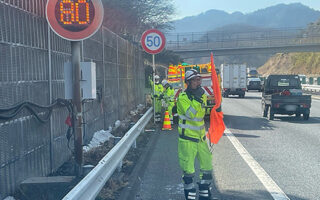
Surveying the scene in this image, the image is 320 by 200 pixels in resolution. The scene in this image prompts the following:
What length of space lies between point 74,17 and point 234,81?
30621 millimetres

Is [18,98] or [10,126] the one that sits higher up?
[18,98]

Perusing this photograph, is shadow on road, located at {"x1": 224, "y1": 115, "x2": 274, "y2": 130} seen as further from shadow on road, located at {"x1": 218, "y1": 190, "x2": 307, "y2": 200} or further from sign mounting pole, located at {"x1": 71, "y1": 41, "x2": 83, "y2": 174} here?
sign mounting pole, located at {"x1": 71, "y1": 41, "x2": 83, "y2": 174}

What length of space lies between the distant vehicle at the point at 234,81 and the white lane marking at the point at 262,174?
80.5 ft

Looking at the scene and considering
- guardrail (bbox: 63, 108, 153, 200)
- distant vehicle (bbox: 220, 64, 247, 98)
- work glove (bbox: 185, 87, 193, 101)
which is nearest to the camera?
guardrail (bbox: 63, 108, 153, 200)

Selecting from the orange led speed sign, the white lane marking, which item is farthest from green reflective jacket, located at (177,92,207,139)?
the orange led speed sign

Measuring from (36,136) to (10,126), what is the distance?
924 mm

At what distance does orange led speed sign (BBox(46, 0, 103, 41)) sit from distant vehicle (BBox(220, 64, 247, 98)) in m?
29.5

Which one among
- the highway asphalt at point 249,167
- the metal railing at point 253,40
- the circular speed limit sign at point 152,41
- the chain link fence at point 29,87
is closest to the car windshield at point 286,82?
the highway asphalt at point 249,167

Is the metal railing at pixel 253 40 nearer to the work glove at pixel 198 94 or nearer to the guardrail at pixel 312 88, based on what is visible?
the guardrail at pixel 312 88

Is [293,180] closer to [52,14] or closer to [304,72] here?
[52,14]

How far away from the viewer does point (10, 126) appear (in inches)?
205

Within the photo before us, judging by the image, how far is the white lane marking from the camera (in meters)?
5.94

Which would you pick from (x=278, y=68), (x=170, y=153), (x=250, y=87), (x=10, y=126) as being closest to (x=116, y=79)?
(x=170, y=153)

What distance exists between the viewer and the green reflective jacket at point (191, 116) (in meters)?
5.50
